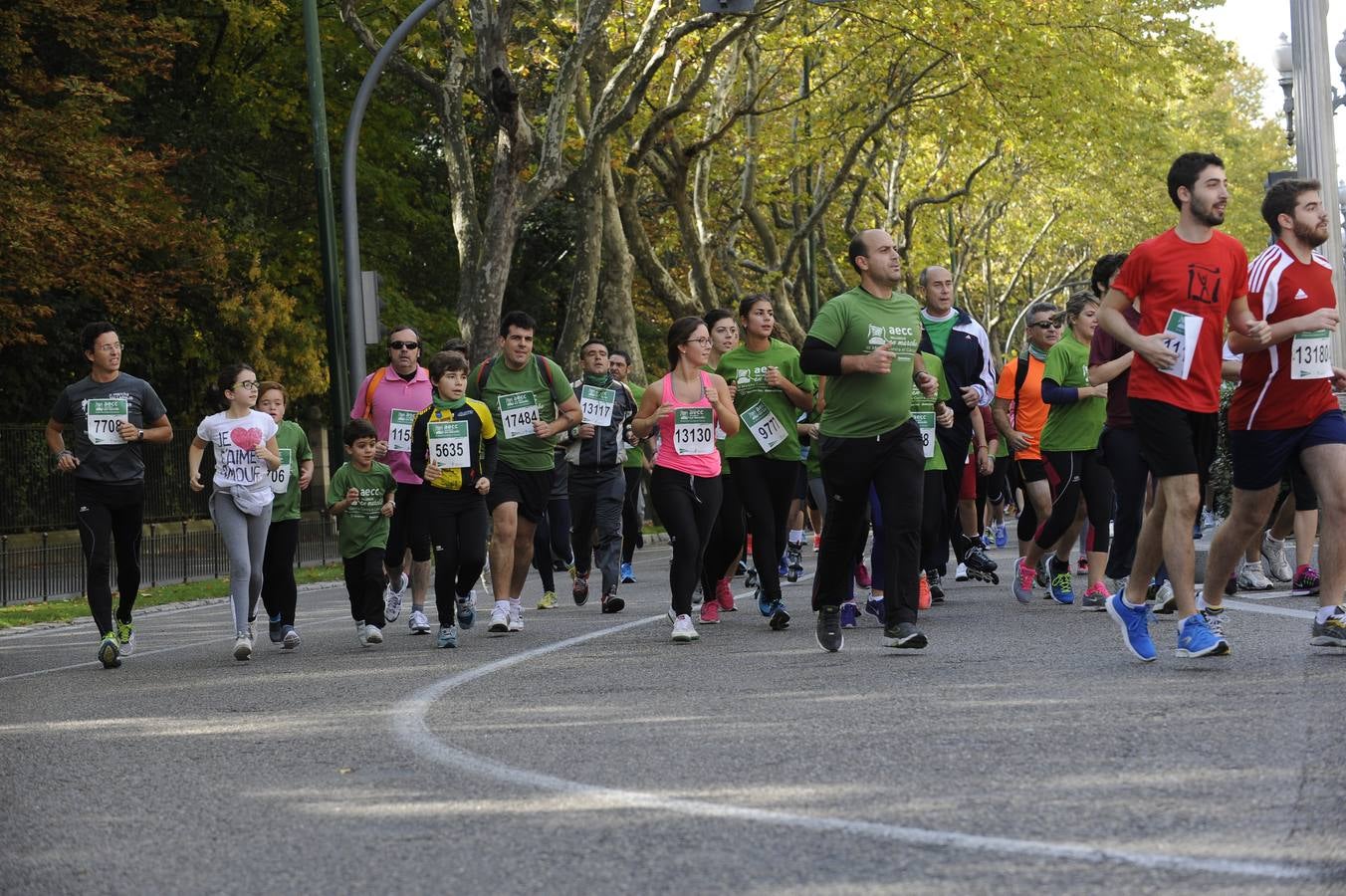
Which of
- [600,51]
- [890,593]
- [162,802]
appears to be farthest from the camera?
[600,51]

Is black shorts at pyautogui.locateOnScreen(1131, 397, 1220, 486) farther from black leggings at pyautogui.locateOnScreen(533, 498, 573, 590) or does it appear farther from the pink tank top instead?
black leggings at pyautogui.locateOnScreen(533, 498, 573, 590)

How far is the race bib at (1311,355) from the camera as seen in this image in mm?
8992

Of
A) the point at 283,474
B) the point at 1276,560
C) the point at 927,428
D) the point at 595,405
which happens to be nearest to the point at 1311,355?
the point at 927,428

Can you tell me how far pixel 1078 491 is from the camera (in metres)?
12.6

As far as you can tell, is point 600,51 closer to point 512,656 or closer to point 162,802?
point 512,656

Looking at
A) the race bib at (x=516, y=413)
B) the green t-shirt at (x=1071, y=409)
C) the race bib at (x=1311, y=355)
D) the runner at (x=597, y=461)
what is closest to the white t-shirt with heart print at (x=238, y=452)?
the race bib at (x=516, y=413)

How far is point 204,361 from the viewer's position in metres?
33.2

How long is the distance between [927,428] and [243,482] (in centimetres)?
400

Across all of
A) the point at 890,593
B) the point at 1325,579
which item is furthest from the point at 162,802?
the point at 1325,579

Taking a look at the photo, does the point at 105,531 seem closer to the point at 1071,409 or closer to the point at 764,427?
the point at 764,427

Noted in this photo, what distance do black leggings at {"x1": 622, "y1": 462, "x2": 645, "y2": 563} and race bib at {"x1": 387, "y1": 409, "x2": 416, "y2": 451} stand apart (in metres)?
4.52

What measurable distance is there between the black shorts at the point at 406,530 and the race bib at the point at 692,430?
173cm

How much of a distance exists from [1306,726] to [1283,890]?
2.33 m

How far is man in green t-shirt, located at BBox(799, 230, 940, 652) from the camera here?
981 centimetres
